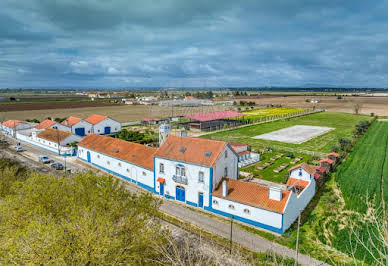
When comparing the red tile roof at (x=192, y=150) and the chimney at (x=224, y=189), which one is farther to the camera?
the red tile roof at (x=192, y=150)

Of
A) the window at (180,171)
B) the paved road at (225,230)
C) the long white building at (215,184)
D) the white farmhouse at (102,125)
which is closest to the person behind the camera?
the paved road at (225,230)

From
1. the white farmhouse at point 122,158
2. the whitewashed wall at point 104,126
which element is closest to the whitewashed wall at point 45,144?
the white farmhouse at point 122,158

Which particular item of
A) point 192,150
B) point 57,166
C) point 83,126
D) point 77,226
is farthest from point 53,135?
point 77,226

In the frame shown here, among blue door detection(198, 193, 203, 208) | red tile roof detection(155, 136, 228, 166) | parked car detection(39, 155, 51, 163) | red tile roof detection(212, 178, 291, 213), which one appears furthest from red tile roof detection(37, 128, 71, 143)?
red tile roof detection(212, 178, 291, 213)

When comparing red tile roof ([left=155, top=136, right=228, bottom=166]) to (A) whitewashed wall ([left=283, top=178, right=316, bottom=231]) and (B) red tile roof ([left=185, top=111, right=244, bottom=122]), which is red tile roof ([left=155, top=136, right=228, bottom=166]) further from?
(B) red tile roof ([left=185, top=111, right=244, bottom=122])

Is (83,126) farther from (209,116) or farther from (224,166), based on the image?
(224,166)

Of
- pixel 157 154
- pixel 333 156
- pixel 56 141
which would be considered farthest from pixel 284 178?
pixel 56 141

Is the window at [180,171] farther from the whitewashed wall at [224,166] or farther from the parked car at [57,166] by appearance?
the parked car at [57,166]
